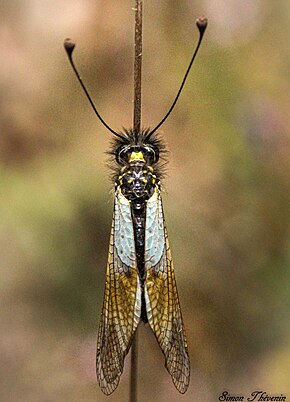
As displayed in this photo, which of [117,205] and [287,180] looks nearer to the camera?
[117,205]

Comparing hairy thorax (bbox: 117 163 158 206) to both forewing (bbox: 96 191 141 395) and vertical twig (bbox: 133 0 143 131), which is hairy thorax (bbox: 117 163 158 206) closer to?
forewing (bbox: 96 191 141 395)

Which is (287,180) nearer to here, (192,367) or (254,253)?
(254,253)

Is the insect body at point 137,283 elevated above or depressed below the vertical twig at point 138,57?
below

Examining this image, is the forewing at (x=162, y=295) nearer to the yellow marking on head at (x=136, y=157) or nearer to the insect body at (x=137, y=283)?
the insect body at (x=137, y=283)

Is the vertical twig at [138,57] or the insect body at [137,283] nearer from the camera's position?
the vertical twig at [138,57]

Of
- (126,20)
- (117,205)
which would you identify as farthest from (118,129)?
(117,205)

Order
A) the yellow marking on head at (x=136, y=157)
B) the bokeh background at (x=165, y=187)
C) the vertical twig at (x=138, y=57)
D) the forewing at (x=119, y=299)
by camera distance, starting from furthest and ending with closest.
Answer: the bokeh background at (x=165, y=187) < the yellow marking on head at (x=136, y=157) < the forewing at (x=119, y=299) < the vertical twig at (x=138, y=57)

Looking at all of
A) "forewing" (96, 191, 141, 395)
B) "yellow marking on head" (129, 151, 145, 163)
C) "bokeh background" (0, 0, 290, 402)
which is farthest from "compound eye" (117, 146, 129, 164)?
"bokeh background" (0, 0, 290, 402)

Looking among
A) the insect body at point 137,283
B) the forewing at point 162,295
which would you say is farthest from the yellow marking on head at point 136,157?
the forewing at point 162,295
